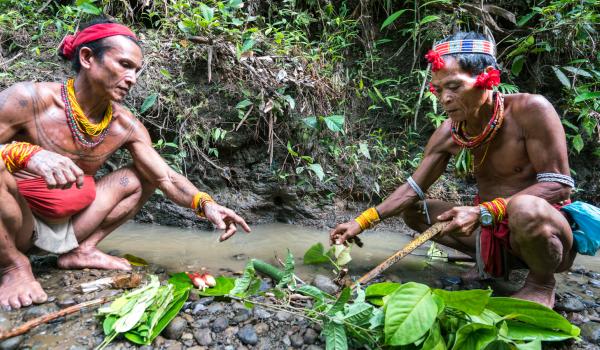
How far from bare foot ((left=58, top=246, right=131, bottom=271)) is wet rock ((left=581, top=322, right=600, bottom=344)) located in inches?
102

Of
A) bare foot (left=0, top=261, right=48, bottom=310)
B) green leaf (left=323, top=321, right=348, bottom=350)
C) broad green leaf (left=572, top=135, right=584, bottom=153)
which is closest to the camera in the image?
green leaf (left=323, top=321, right=348, bottom=350)

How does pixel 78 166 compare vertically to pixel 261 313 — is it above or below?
above

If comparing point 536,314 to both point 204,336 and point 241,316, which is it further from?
point 204,336

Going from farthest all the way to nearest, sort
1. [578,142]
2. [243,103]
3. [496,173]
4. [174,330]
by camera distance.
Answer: [578,142], [243,103], [496,173], [174,330]

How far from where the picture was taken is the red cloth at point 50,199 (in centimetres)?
226

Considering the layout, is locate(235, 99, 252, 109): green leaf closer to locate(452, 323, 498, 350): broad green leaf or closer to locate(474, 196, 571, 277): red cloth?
locate(474, 196, 571, 277): red cloth

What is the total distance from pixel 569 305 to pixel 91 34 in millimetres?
3201

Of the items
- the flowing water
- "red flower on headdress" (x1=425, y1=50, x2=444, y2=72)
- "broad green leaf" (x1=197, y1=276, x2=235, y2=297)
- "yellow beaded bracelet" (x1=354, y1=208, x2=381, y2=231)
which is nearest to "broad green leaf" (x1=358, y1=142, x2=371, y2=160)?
the flowing water

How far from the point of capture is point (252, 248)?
3316 mm

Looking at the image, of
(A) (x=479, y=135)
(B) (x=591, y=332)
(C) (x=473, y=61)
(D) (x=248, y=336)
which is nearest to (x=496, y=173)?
(A) (x=479, y=135)

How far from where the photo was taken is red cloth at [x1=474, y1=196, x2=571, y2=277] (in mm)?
2340

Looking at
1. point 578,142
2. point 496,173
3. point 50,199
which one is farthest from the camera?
point 578,142

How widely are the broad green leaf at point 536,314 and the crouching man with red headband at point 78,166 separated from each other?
1414mm

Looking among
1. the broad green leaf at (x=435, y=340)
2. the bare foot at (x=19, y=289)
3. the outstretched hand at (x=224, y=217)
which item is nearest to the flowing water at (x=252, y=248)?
the outstretched hand at (x=224, y=217)
